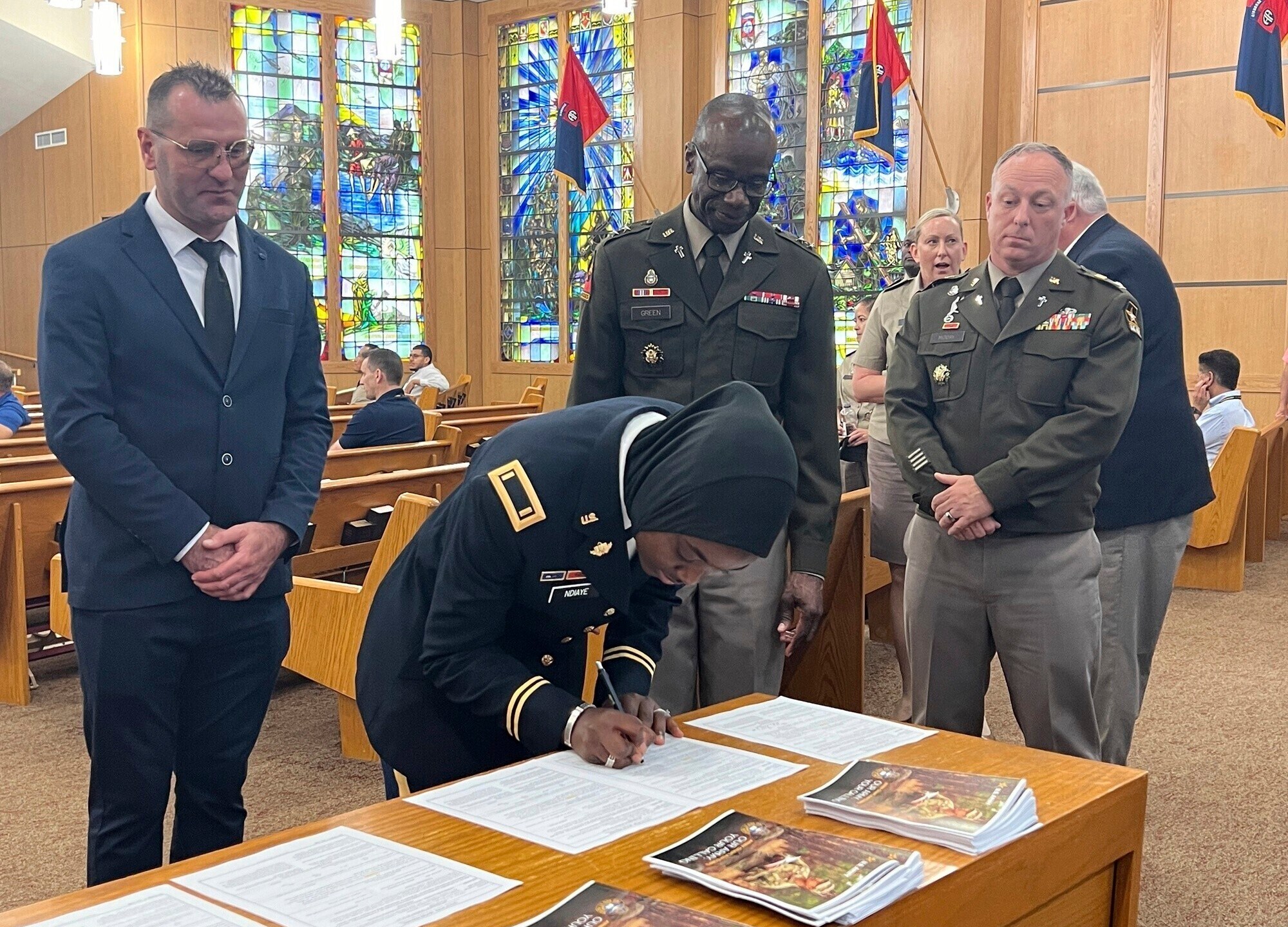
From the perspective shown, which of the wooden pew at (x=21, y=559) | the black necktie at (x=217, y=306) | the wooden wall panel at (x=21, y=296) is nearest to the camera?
the black necktie at (x=217, y=306)

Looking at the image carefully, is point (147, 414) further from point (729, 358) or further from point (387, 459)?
point (387, 459)

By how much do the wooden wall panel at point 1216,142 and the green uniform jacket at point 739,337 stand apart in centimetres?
752

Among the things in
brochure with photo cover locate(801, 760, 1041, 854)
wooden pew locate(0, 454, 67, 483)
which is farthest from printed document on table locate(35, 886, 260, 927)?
wooden pew locate(0, 454, 67, 483)

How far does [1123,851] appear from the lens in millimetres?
1636

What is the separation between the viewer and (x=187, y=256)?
7.16 ft

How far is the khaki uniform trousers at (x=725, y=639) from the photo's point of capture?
2.35 meters

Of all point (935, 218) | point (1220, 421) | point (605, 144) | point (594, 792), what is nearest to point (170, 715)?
point (594, 792)

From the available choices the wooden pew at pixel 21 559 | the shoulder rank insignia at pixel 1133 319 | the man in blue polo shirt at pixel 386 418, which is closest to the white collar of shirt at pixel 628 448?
the shoulder rank insignia at pixel 1133 319

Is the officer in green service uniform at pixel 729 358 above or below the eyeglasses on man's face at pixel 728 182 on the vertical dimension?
below

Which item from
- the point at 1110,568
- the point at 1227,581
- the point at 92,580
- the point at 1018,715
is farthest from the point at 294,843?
the point at 1227,581

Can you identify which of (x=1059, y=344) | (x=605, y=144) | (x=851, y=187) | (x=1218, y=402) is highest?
(x=605, y=144)

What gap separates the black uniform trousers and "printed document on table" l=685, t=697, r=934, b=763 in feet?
2.68

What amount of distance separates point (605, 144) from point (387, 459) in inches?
323

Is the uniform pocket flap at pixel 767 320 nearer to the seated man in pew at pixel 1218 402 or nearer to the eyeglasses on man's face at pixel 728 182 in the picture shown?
the eyeglasses on man's face at pixel 728 182
